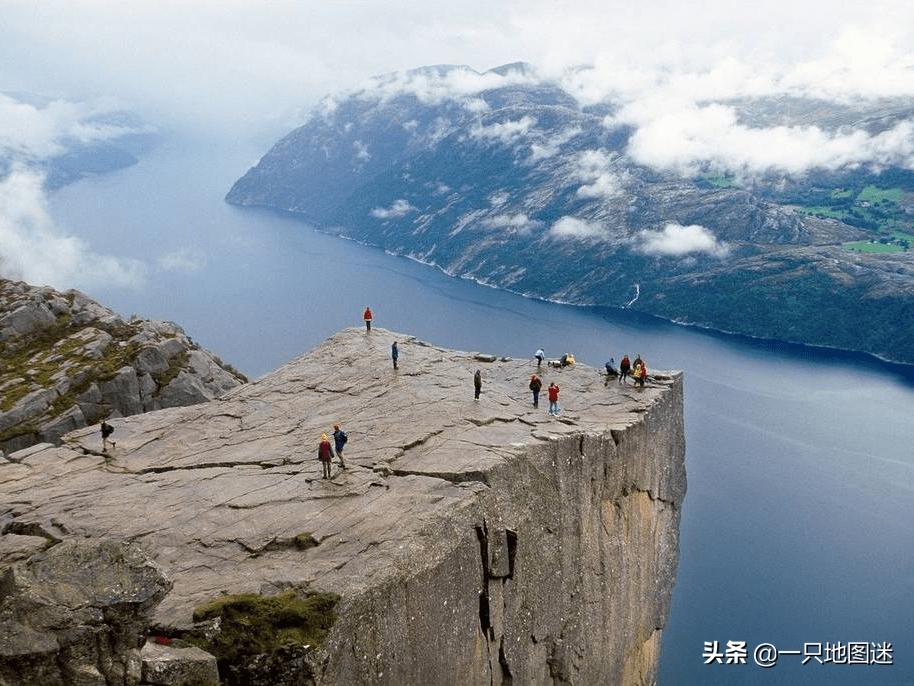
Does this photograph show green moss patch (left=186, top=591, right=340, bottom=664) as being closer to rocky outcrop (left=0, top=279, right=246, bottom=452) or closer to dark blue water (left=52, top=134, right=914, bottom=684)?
rocky outcrop (left=0, top=279, right=246, bottom=452)

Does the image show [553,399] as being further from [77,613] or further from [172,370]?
[172,370]

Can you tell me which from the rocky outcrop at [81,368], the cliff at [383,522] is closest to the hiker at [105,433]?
the cliff at [383,522]

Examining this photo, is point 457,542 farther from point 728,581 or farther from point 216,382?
point 728,581

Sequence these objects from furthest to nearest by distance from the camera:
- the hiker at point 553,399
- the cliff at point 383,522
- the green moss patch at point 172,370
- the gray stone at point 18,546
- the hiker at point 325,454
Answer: the green moss patch at point 172,370 < the hiker at point 553,399 < the hiker at point 325,454 < the gray stone at point 18,546 < the cliff at point 383,522

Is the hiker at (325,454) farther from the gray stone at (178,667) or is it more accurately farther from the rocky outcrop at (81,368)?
the rocky outcrop at (81,368)

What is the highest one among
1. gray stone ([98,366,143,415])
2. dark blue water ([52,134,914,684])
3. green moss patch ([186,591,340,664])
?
green moss patch ([186,591,340,664])

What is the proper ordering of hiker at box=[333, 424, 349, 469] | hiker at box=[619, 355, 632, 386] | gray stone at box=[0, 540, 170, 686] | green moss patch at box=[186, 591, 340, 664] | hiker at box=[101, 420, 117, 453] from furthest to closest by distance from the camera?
hiker at box=[619, 355, 632, 386] < hiker at box=[101, 420, 117, 453] < hiker at box=[333, 424, 349, 469] < green moss patch at box=[186, 591, 340, 664] < gray stone at box=[0, 540, 170, 686]

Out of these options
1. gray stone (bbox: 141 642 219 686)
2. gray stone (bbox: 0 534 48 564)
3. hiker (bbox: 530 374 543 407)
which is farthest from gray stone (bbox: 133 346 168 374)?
gray stone (bbox: 141 642 219 686)
